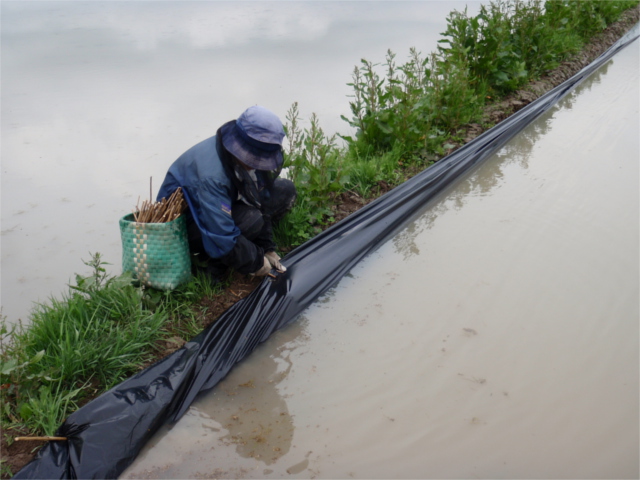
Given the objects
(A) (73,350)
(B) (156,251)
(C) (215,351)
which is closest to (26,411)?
(A) (73,350)

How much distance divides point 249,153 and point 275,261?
632 millimetres

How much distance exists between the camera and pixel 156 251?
2463 mm

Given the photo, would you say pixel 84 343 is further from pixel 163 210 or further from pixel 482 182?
pixel 482 182

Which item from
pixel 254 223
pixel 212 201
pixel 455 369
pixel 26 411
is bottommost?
pixel 455 369

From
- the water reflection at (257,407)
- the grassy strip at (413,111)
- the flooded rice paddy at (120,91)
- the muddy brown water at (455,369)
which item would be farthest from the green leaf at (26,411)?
the grassy strip at (413,111)

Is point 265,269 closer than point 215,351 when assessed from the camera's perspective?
No

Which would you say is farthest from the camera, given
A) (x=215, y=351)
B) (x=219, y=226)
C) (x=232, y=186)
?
(x=232, y=186)

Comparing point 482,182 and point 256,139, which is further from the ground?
point 256,139

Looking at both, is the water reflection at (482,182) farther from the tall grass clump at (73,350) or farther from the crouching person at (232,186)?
the tall grass clump at (73,350)

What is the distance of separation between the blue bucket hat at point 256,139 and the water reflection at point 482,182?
1.17 m

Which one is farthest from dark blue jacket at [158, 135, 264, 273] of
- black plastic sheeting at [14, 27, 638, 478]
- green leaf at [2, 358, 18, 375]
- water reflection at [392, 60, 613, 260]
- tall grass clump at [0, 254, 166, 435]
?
water reflection at [392, 60, 613, 260]

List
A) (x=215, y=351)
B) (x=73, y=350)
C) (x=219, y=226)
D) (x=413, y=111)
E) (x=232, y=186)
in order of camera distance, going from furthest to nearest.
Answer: (x=413, y=111) → (x=232, y=186) → (x=219, y=226) → (x=215, y=351) → (x=73, y=350)

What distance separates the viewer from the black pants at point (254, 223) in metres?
2.64

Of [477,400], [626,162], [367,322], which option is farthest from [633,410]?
[626,162]
